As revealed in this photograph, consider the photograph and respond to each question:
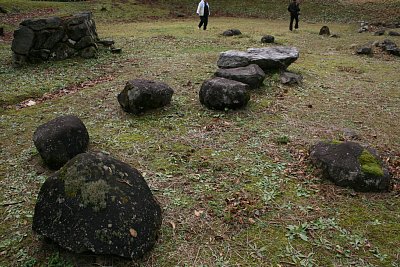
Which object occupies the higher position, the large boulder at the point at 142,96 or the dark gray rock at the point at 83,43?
A: the dark gray rock at the point at 83,43

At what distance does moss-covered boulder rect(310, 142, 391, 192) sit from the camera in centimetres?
574

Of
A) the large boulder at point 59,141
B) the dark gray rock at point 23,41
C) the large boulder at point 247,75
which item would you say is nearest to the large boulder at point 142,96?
the large boulder at point 59,141

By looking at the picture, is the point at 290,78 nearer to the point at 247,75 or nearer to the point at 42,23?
the point at 247,75

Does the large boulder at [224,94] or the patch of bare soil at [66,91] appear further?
the patch of bare soil at [66,91]

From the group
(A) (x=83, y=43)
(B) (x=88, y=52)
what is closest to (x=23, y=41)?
(A) (x=83, y=43)

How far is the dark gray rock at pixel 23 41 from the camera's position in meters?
12.9

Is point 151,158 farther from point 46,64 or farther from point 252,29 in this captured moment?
point 252,29

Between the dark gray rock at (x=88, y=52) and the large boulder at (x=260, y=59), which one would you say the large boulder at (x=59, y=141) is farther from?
the dark gray rock at (x=88, y=52)

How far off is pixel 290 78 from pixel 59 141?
7.36m

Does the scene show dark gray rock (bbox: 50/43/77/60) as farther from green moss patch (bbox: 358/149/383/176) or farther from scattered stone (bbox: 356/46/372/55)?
scattered stone (bbox: 356/46/372/55)

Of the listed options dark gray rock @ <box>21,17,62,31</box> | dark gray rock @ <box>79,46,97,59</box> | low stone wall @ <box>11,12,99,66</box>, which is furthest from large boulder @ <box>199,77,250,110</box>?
dark gray rock @ <box>21,17,62,31</box>

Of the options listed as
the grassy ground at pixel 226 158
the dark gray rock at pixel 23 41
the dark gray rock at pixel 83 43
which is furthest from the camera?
the dark gray rock at pixel 83 43

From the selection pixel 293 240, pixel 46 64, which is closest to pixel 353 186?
pixel 293 240

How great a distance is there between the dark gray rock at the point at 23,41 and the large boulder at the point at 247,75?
24.4 feet
